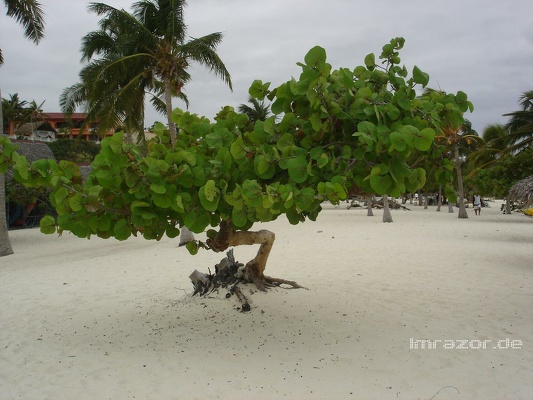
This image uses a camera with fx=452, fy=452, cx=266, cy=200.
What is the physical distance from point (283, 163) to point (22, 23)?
13.7m

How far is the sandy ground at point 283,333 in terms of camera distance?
Answer: 4055 mm

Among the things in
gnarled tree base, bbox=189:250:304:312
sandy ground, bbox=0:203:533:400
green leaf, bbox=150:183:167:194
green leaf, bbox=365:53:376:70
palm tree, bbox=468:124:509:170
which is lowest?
sandy ground, bbox=0:203:533:400

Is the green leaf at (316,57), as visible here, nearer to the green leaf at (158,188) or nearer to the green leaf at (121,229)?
the green leaf at (158,188)

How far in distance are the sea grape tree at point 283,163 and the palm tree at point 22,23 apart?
10806mm

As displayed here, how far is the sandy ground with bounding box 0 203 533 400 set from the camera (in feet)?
13.3

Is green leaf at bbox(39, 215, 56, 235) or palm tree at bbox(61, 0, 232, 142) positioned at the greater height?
palm tree at bbox(61, 0, 232, 142)

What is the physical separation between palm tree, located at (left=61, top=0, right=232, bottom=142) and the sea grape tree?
33.1 ft

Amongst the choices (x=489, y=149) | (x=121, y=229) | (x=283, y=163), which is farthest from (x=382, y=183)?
(x=489, y=149)

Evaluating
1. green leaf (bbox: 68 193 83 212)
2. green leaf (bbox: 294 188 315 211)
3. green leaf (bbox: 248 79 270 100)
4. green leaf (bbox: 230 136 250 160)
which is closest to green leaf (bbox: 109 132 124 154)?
green leaf (bbox: 68 193 83 212)

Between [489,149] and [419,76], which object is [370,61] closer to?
[419,76]

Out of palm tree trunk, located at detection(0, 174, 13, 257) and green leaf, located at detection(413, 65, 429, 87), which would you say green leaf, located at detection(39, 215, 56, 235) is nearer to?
green leaf, located at detection(413, 65, 429, 87)

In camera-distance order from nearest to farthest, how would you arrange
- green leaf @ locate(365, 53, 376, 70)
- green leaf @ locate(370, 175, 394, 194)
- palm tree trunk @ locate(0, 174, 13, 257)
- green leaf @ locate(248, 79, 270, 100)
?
green leaf @ locate(370, 175, 394, 194) → green leaf @ locate(248, 79, 270, 100) → green leaf @ locate(365, 53, 376, 70) → palm tree trunk @ locate(0, 174, 13, 257)

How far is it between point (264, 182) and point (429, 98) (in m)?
1.76

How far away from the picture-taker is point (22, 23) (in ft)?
45.4
